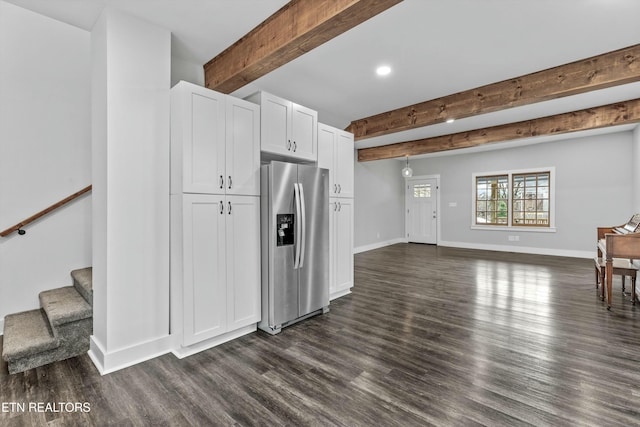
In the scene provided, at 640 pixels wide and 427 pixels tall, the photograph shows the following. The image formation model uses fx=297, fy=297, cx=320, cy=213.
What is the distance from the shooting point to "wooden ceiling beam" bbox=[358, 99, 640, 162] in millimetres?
4543

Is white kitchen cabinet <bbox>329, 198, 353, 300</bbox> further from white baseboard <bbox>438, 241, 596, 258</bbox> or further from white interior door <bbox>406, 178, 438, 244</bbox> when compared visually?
white interior door <bbox>406, 178, 438, 244</bbox>

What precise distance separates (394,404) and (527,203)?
298 inches

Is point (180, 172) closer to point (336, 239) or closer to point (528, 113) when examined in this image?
point (336, 239)

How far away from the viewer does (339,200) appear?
4004 millimetres

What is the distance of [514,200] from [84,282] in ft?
29.0

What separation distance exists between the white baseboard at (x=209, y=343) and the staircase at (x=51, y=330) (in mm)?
813

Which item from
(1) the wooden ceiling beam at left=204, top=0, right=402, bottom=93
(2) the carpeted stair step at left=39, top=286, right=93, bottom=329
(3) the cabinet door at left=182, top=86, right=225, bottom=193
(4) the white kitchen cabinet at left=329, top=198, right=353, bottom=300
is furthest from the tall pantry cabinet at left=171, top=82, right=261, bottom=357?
(4) the white kitchen cabinet at left=329, top=198, right=353, bottom=300

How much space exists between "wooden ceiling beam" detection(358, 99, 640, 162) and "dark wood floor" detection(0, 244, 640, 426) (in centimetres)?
289

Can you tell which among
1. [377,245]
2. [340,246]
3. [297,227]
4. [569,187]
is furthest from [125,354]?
[569,187]

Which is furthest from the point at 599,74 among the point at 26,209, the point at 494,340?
the point at 26,209

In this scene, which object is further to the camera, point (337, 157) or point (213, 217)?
point (337, 157)

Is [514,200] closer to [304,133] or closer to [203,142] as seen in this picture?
[304,133]

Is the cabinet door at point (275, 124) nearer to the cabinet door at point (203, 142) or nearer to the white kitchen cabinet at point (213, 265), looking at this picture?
the cabinet door at point (203, 142)

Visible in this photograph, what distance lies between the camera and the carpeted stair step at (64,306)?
7.95 feet
